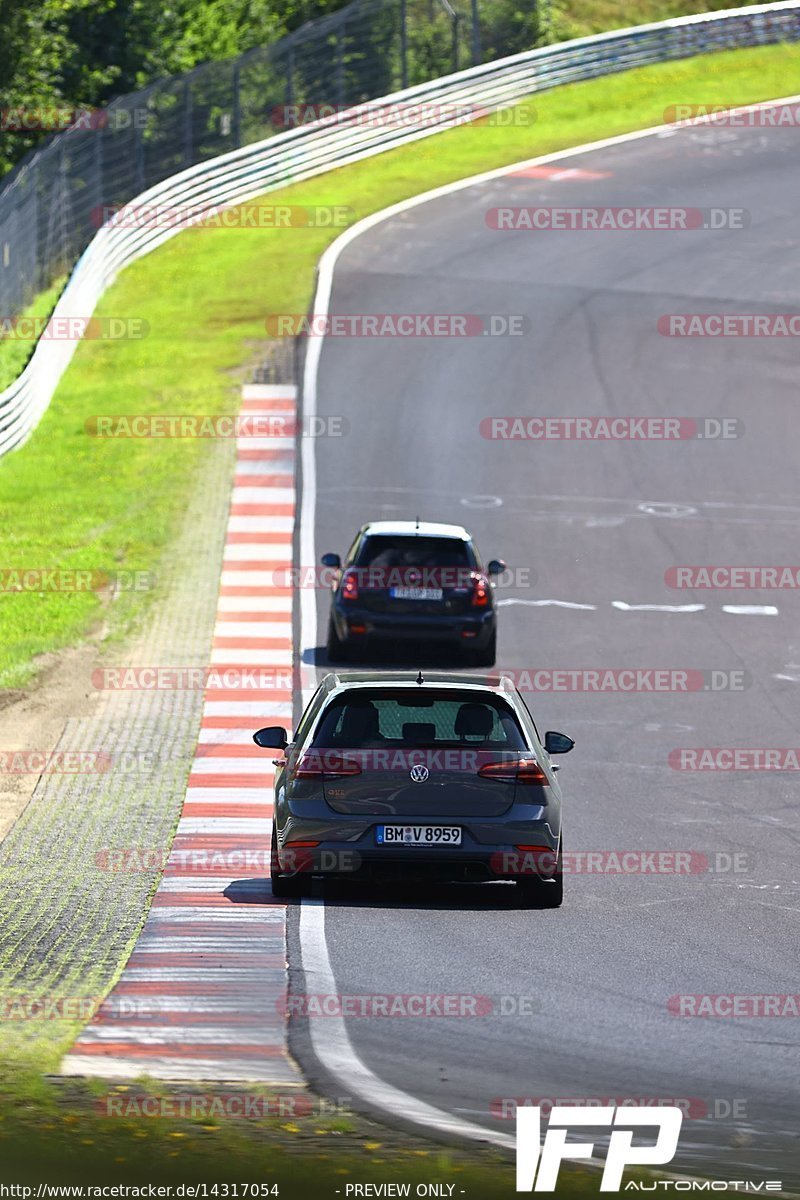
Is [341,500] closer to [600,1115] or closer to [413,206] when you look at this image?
[413,206]

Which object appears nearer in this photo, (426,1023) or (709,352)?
(426,1023)

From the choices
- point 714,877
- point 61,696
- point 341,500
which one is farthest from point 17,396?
point 714,877

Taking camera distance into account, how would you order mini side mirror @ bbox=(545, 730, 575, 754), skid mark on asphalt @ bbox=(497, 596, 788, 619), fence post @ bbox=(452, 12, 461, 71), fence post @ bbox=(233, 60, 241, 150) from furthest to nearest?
fence post @ bbox=(452, 12, 461, 71) → fence post @ bbox=(233, 60, 241, 150) → skid mark on asphalt @ bbox=(497, 596, 788, 619) → mini side mirror @ bbox=(545, 730, 575, 754)

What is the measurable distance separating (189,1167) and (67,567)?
18.5m

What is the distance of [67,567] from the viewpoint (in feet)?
82.7
